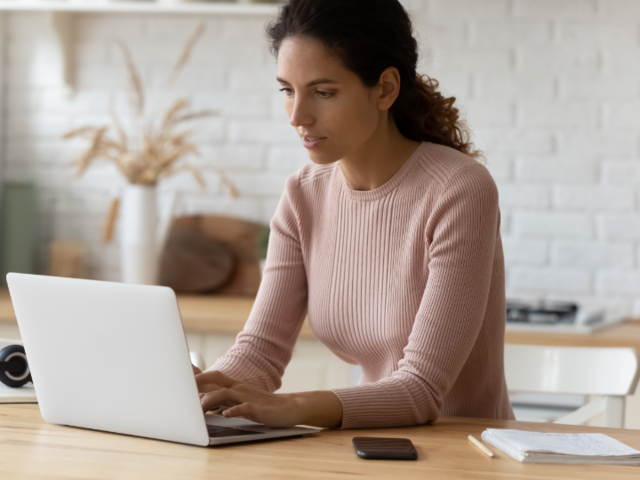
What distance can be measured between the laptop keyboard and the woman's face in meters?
0.48

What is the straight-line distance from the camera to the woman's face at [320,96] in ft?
4.17

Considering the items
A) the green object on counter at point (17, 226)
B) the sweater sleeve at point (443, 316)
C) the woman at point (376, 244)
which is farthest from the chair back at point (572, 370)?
the green object on counter at point (17, 226)

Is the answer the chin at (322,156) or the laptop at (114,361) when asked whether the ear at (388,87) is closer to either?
the chin at (322,156)

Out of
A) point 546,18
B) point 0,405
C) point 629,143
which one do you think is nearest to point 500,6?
point 546,18

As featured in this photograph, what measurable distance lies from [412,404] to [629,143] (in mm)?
1657

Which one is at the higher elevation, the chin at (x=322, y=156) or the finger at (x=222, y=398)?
the chin at (x=322, y=156)

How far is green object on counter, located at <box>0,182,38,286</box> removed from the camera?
2684 millimetres

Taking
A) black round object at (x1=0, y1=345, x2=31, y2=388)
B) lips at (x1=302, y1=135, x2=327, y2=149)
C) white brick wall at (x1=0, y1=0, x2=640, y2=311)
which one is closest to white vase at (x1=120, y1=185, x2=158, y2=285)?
white brick wall at (x1=0, y1=0, x2=640, y2=311)

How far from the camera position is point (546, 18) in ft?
8.25

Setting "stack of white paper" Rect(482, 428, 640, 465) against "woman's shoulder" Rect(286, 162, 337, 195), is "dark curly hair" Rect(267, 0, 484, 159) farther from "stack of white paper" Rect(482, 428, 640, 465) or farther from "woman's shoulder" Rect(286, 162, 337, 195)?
"stack of white paper" Rect(482, 428, 640, 465)

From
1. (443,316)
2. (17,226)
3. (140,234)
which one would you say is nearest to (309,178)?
(443,316)

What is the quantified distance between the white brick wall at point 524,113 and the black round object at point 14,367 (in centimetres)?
146

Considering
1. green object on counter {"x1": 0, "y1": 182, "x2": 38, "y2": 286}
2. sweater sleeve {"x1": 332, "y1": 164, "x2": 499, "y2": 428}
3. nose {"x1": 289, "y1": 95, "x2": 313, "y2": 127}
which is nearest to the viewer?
sweater sleeve {"x1": 332, "y1": 164, "x2": 499, "y2": 428}

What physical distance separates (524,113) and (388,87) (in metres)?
1.30
